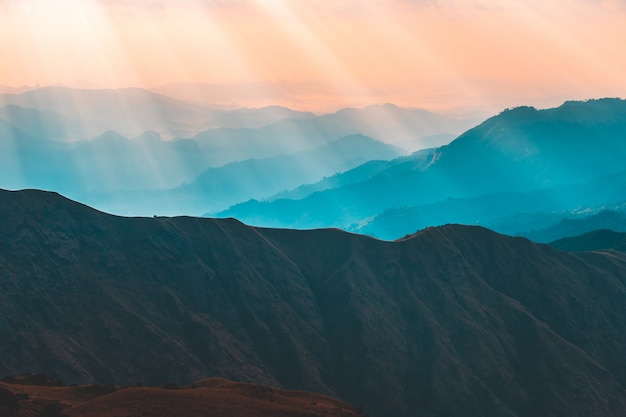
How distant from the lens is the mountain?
153 meters

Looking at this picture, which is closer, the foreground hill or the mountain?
the foreground hill

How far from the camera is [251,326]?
175500mm

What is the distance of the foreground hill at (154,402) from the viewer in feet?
299

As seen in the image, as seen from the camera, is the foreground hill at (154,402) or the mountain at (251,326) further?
the mountain at (251,326)

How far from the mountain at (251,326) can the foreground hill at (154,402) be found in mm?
41233

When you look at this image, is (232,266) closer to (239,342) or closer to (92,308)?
(239,342)

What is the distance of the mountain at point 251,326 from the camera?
502 feet

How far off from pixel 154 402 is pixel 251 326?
81.5 metres

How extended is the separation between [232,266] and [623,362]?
89.7 meters

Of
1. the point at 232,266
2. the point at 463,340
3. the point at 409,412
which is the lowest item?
the point at 409,412

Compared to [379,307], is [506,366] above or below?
below

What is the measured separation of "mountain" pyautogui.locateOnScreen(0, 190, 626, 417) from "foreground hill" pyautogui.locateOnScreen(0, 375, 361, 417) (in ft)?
135

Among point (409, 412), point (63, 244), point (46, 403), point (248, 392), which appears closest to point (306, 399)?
point (248, 392)

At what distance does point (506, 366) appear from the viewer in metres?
183
